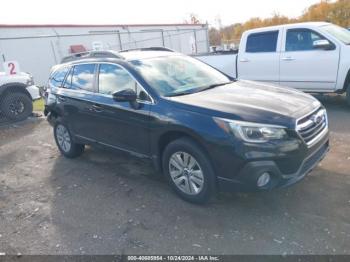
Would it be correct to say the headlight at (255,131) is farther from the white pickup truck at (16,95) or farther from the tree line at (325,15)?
the tree line at (325,15)

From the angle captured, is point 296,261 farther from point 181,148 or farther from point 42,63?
point 42,63

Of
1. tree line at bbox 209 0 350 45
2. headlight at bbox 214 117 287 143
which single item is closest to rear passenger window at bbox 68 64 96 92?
headlight at bbox 214 117 287 143

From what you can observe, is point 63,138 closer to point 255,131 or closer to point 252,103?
point 252,103

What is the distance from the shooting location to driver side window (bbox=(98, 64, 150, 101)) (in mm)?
4258

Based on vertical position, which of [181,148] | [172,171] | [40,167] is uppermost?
[181,148]

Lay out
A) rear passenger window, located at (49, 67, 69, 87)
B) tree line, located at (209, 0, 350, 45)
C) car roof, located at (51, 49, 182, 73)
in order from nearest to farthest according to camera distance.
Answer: car roof, located at (51, 49, 182, 73) → rear passenger window, located at (49, 67, 69, 87) → tree line, located at (209, 0, 350, 45)

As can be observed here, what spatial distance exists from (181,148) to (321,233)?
1606 millimetres

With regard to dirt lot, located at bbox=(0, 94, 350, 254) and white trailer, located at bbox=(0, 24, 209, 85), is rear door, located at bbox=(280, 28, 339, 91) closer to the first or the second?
dirt lot, located at bbox=(0, 94, 350, 254)

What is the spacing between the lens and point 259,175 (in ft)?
11.1

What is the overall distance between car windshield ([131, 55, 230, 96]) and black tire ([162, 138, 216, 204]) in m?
0.67

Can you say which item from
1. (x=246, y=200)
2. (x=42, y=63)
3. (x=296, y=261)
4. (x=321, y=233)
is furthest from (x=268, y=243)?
(x=42, y=63)

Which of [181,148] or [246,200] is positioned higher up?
[181,148]

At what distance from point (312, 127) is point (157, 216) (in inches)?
76.2

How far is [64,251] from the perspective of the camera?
3.41 metres
